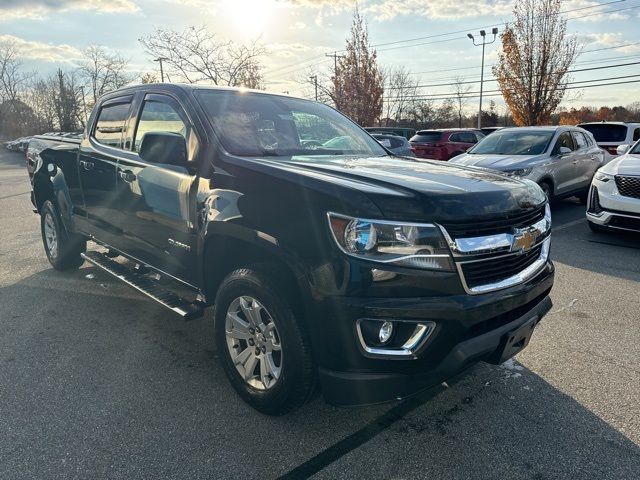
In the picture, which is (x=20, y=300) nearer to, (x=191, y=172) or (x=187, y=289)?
(x=187, y=289)

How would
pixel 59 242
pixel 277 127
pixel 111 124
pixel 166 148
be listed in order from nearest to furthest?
pixel 166 148 < pixel 277 127 < pixel 111 124 < pixel 59 242

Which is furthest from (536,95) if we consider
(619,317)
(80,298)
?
(80,298)

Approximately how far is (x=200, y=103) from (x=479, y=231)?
6.59ft

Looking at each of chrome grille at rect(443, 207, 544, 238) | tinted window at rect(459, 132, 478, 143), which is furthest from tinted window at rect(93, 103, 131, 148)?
tinted window at rect(459, 132, 478, 143)

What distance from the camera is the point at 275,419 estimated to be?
2699 mm

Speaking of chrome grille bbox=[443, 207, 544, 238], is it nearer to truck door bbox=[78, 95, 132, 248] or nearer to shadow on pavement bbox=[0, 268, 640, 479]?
shadow on pavement bbox=[0, 268, 640, 479]

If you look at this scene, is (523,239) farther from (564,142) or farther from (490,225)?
(564,142)

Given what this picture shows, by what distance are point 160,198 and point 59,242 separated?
2.66m

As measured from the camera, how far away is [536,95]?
24.8 m

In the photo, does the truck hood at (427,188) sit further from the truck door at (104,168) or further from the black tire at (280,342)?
the truck door at (104,168)

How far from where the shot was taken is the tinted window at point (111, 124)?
4066 mm

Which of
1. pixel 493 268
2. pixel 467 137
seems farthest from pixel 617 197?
pixel 467 137

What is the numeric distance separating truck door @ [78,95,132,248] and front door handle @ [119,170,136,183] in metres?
0.20

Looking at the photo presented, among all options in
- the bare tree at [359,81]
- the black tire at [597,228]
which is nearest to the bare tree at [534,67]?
the bare tree at [359,81]
